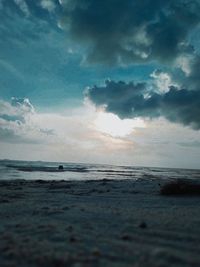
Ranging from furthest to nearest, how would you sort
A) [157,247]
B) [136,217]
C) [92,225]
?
[136,217], [92,225], [157,247]

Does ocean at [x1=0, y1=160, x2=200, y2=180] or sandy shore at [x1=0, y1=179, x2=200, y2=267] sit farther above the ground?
ocean at [x1=0, y1=160, x2=200, y2=180]

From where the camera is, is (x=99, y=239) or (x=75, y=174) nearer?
(x=99, y=239)

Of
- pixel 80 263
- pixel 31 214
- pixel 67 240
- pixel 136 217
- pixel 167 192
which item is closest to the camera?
pixel 80 263

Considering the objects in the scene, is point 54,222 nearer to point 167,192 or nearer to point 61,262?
point 61,262

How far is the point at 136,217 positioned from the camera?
7.37 meters

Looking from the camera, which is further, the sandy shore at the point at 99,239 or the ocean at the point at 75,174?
the ocean at the point at 75,174

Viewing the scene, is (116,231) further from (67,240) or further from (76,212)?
(76,212)

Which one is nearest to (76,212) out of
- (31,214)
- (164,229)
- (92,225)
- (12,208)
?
(31,214)

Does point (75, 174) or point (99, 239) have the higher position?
point (75, 174)

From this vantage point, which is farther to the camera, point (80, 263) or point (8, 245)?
point (8, 245)

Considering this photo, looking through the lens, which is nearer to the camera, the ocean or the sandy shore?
the sandy shore

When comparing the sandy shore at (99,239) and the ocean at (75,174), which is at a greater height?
the ocean at (75,174)

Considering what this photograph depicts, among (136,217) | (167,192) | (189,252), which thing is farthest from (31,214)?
(167,192)

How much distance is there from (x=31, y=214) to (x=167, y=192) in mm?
7196
